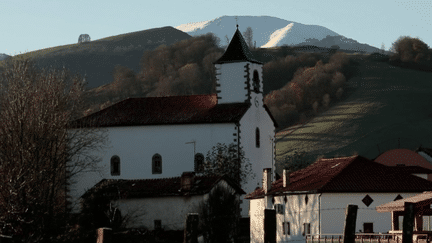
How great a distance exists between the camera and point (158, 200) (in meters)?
46.4

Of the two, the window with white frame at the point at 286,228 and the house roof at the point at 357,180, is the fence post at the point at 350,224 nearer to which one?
the house roof at the point at 357,180

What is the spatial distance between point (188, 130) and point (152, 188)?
31.0 feet

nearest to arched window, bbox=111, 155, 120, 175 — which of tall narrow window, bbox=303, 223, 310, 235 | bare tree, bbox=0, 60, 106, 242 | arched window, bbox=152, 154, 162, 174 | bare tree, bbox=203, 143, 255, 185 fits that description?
arched window, bbox=152, 154, 162, 174

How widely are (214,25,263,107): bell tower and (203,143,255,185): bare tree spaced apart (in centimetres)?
470

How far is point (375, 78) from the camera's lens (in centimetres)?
15262

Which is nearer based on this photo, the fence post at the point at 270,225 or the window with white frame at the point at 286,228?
the fence post at the point at 270,225

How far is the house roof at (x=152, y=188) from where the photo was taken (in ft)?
148

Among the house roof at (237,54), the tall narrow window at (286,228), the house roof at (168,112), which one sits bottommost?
the tall narrow window at (286,228)

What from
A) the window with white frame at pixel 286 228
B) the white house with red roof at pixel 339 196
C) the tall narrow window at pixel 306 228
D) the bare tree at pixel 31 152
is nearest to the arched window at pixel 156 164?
the bare tree at pixel 31 152

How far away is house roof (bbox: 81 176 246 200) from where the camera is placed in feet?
148

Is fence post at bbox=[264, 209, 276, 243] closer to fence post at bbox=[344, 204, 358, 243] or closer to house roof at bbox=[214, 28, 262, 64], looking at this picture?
fence post at bbox=[344, 204, 358, 243]

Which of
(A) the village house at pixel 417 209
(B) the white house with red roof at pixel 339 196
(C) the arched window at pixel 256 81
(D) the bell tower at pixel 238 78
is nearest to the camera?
(A) the village house at pixel 417 209

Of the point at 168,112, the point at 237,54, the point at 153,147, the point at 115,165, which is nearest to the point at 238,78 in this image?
the point at 237,54

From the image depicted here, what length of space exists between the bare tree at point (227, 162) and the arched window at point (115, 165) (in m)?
7.06
